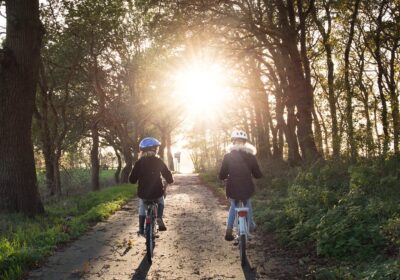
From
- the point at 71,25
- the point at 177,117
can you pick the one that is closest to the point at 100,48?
the point at 71,25


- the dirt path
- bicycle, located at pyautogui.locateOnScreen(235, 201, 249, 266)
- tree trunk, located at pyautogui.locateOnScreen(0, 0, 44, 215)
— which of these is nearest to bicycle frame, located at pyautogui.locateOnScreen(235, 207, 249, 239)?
bicycle, located at pyautogui.locateOnScreen(235, 201, 249, 266)

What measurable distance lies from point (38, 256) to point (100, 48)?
69.5 ft

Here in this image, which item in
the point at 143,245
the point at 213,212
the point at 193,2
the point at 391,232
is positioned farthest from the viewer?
the point at 193,2

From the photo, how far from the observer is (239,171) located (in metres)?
8.52

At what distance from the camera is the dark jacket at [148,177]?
9047 millimetres

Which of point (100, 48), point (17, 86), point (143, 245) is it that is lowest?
point (143, 245)

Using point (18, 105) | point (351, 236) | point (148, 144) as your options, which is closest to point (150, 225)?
point (148, 144)

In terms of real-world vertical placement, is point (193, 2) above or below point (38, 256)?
above

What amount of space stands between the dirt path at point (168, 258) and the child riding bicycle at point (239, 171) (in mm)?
794

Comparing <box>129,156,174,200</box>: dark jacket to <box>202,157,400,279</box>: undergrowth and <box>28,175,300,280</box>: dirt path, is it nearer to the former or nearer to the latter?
<box>28,175,300,280</box>: dirt path

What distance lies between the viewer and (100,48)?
27781 millimetres

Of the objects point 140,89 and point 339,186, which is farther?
point 140,89

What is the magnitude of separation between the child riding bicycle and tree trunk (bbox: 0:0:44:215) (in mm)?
6950

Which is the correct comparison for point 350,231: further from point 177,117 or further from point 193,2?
point 177,117
